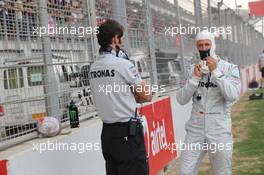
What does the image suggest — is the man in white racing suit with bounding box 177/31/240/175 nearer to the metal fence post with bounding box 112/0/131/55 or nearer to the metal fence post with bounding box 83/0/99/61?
the metal fence post with bounding box 83/0/99/61

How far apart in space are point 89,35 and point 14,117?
1.72m

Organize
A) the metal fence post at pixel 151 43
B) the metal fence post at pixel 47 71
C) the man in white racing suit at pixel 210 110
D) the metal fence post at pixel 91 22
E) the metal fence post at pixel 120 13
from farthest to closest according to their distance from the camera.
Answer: the metal fence post at pixel 151 43 → the metal fence post at pixel 120 13 → the metal fence post at pixel 91 22 → the man in white racing suit at pixel 210 110 → the metal fence post at pixel 47 71

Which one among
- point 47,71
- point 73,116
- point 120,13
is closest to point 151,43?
point 120,13

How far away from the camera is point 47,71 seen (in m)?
4.73

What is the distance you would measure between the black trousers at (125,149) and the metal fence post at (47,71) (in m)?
0.82

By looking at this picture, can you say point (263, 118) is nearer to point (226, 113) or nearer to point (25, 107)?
point (226, 113)

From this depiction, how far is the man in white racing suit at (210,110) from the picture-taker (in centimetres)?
484

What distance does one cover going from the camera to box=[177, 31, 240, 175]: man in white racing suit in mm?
4840

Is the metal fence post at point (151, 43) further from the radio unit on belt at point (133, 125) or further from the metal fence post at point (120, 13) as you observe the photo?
the radio unit on belt at point (133, 125)

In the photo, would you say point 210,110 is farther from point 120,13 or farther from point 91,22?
point 120,13

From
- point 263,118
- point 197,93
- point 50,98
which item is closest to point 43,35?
point 50,98

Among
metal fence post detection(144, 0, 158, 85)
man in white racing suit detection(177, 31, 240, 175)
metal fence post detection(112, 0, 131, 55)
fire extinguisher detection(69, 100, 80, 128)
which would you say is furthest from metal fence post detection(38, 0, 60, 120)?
metal fence post detection(144, 0, 158, 85)

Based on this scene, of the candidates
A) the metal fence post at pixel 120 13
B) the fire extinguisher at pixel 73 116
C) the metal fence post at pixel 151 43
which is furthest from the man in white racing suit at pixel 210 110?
the metal fence post at pixel 151 43

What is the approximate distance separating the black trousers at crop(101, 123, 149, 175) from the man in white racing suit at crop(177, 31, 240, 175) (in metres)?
0.95
